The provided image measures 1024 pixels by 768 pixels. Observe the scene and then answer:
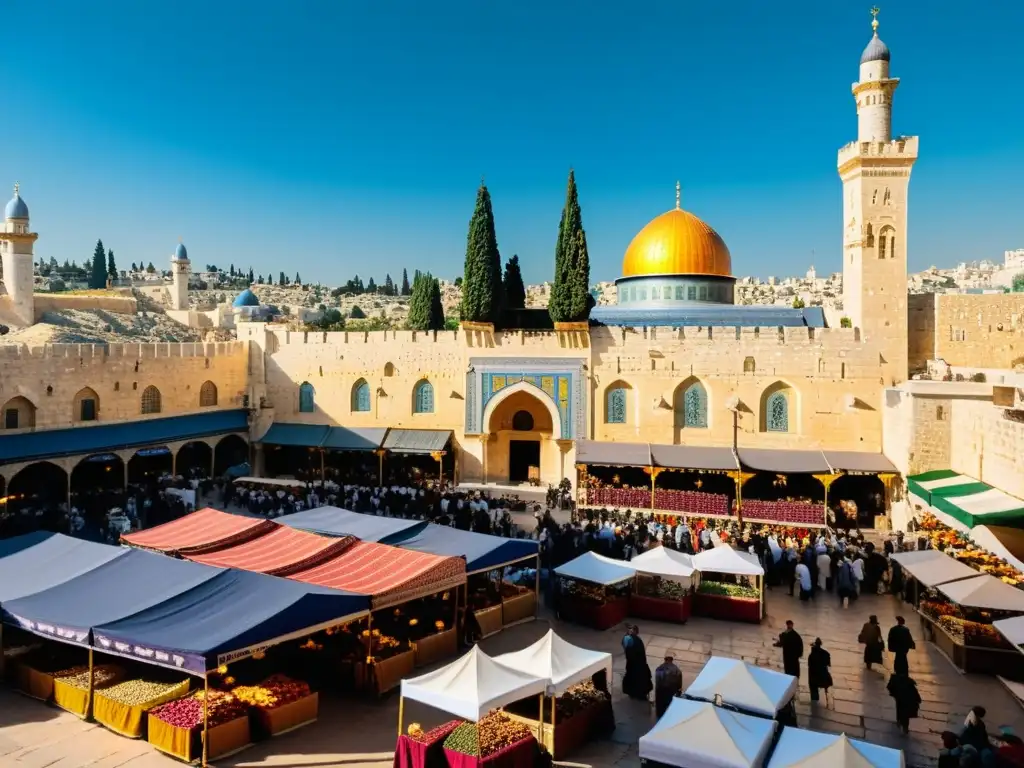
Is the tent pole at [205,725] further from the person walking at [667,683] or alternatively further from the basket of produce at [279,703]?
the person walking at [667,683]

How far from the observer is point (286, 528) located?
12945mm

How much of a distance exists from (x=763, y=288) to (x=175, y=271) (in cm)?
8096

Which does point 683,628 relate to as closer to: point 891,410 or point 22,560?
point 22,560

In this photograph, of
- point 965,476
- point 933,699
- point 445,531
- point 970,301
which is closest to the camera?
point 933,699

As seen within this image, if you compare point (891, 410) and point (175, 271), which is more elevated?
point (175, 271)

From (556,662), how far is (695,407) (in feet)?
53.0

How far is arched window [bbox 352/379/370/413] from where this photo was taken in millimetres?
26781

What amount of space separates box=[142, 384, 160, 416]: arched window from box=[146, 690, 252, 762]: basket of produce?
61.0 ft

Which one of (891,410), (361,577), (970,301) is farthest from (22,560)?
(970,301)

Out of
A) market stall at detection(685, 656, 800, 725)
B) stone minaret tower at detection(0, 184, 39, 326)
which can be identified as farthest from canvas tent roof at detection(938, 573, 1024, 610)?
stone minaret tower at detection(0, 184, 39, 326)

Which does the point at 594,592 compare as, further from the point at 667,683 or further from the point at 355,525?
the point at 355,525

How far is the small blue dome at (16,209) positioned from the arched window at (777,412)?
4695cm

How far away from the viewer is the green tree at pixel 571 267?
23.2 metres

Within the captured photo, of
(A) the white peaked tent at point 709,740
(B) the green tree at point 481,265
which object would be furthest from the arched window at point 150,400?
(A) the white peaked tent at point 709,740
